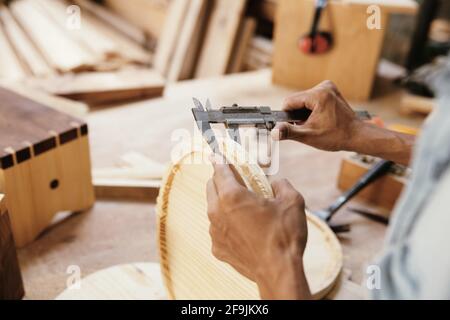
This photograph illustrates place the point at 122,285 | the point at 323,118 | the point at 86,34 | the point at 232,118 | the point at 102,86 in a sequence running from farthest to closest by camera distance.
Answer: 1. the point at 86,34
2. the point at 102,86
3. the point at 122,285
4. the point at 323,118
5. the point at 232,118

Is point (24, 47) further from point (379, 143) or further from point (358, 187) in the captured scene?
point (379, 143)

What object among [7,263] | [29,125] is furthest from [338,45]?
[7,263]

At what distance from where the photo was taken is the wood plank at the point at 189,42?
178 inches

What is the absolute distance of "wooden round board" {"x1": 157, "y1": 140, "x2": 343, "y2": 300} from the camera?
4.15ft

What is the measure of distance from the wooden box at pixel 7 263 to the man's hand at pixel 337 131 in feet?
A: 3.28

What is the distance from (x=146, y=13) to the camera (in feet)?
17.7

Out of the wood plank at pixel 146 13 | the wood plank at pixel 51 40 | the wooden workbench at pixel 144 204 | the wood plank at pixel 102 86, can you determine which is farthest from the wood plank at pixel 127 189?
the wood plank at pixel 146 13

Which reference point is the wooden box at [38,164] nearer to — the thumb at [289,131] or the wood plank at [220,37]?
the thumb at [289,131]

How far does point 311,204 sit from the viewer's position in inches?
94.6

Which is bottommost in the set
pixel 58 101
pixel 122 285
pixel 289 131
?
pixel 122 285

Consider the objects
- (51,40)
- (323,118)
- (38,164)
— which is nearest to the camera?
(323,118)

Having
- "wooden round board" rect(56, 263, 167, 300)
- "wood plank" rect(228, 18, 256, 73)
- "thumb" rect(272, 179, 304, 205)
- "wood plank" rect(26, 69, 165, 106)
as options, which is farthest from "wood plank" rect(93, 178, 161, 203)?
"wood plank" rect(228, 18, 256, 73)

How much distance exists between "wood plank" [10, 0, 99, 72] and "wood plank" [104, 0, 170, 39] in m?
0.93

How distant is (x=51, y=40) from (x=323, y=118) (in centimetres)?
403
